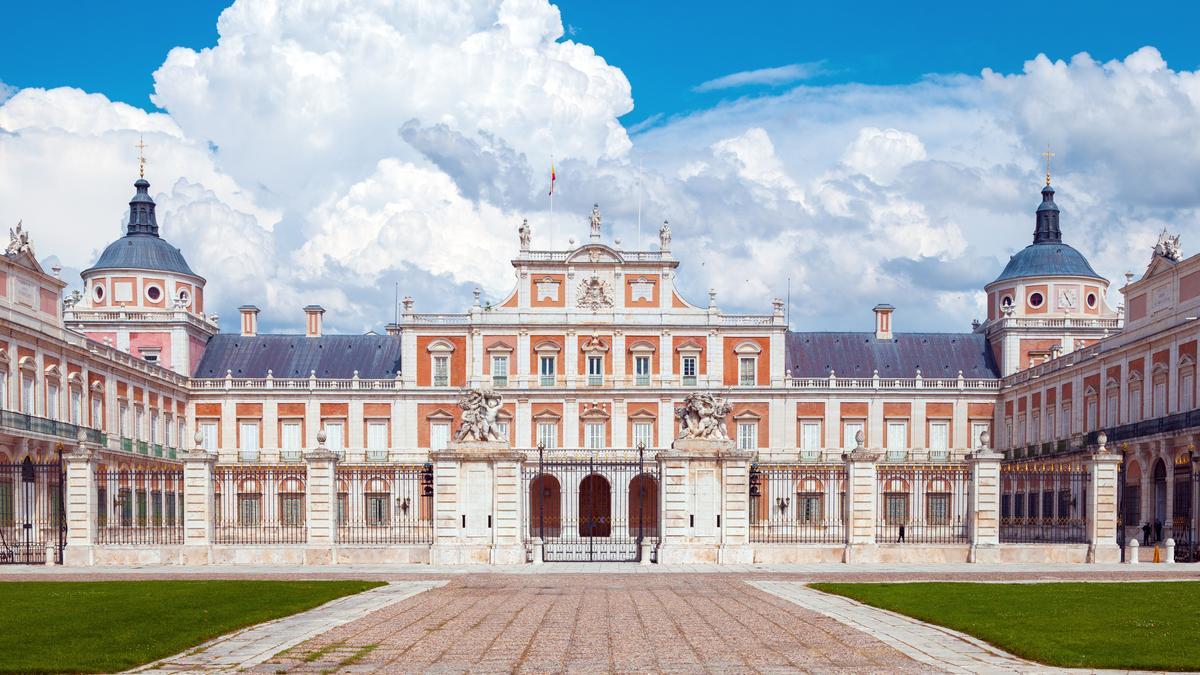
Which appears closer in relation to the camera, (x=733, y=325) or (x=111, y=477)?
(x=111, y=477)

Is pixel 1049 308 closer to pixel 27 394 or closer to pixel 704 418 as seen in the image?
pixel 704 418

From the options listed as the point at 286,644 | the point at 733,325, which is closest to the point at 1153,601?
the point at 286,644

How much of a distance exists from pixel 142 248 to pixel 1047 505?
41143 mm

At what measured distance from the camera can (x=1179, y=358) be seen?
43.6 m

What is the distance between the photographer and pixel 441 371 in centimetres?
6334

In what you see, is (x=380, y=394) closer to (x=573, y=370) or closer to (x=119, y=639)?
(x=573, y=370)

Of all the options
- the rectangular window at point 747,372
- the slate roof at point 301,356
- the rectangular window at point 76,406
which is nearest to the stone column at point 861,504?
the rectangular window at point 76,406

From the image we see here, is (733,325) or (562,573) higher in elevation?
(733,325)

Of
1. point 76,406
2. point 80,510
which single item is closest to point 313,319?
point 76,406

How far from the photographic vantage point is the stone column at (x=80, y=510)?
30922mm

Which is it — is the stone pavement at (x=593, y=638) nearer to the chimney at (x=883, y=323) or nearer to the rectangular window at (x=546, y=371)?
the rectangular window at (x=546, y=371)

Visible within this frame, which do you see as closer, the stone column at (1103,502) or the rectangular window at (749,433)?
the stone column at (1103,502)

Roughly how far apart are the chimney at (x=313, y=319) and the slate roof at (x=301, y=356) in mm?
434

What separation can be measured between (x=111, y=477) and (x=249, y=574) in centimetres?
676
